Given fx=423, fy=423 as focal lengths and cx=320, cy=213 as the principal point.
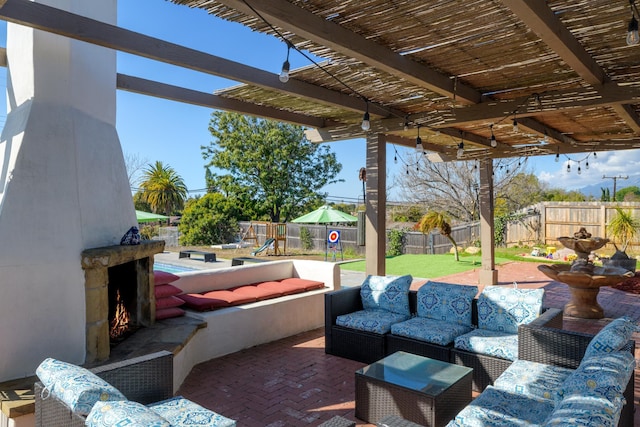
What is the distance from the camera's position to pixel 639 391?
3.69 metres

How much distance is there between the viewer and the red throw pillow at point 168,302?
4.82 m

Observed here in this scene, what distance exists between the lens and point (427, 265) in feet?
38.7

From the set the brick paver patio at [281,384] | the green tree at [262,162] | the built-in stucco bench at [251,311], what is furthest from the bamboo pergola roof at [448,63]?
the green tree at [262,162]

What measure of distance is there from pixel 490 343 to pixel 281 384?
1.94 m

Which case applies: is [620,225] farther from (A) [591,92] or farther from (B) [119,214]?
(B) [119,214]

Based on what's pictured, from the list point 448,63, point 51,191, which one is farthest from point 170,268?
point 448,63

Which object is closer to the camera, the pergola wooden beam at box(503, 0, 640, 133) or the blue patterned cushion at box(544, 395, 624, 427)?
the blue patterned cushion at box(544, 395, 624, 427)

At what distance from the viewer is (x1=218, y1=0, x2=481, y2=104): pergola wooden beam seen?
286cm

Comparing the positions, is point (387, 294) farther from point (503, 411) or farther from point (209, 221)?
point (209, 221)

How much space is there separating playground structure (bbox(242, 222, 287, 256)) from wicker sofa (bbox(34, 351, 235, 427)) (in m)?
13.0

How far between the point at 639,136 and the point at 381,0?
6.98 m

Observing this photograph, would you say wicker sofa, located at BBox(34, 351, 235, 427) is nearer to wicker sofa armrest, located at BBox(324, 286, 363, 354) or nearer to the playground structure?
wicker sofa armrest, located at BBox(324, 286, 363, 354)

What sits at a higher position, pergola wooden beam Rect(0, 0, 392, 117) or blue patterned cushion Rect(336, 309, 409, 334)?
pergola wooden beam Rect(0, 0, 392, 117)

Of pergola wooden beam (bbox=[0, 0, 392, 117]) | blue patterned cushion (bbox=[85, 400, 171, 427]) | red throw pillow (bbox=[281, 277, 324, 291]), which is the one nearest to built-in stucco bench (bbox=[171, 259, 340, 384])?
red throw pillow (bbox=[281, 277, 324, 291])
